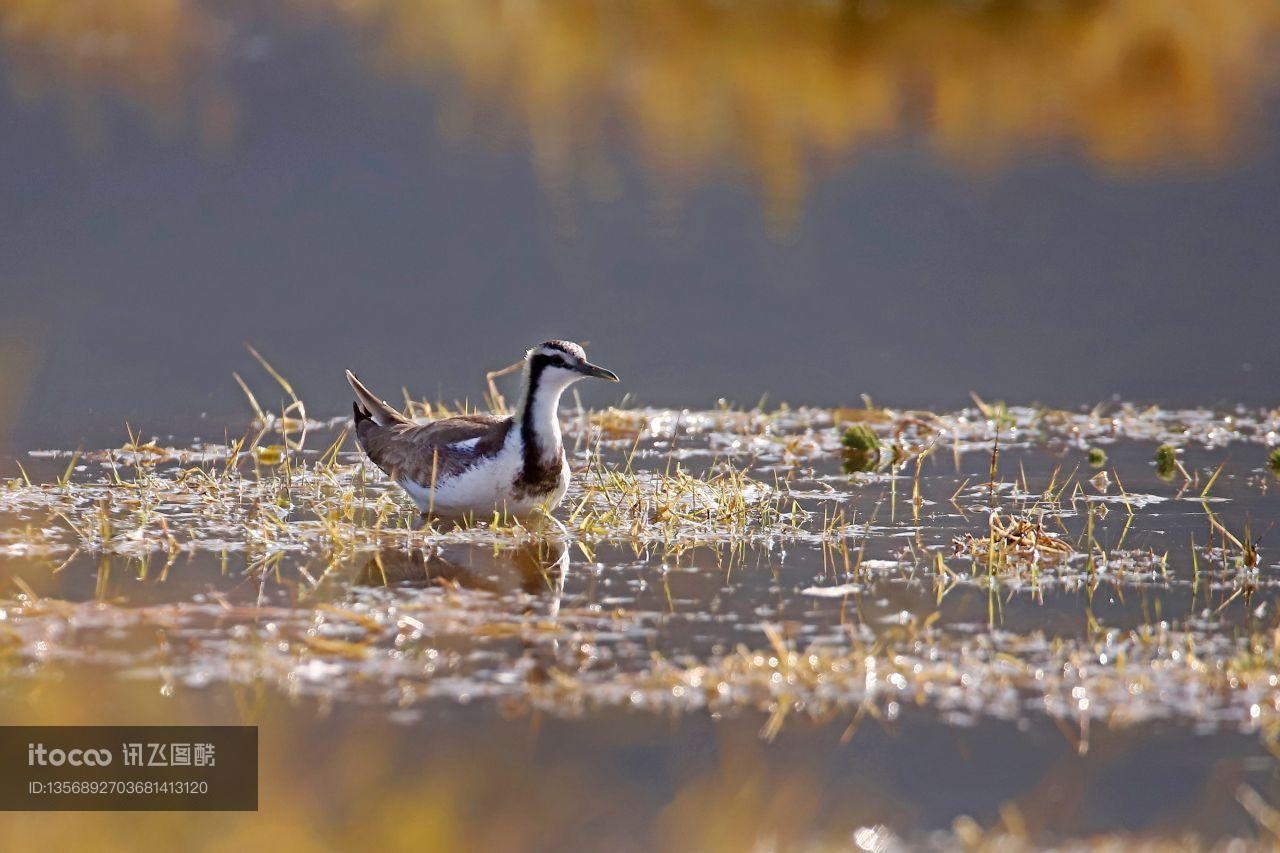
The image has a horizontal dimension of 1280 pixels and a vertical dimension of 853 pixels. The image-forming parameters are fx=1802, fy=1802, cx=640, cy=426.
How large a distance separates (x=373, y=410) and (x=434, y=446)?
1.03 m

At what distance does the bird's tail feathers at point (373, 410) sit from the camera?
31.4ft

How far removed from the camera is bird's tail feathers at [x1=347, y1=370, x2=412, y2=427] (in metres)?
9.58

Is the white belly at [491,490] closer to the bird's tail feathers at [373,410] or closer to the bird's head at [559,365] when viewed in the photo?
the bird's head at [559,365]

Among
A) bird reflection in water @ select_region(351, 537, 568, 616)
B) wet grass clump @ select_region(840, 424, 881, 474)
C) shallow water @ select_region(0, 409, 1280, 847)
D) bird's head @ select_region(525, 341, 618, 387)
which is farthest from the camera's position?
wet grass clump @ select_region(840, 424, 881, 474)

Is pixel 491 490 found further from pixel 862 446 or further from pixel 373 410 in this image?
pixel 862 446

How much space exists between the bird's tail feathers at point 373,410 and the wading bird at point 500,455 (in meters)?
0.47

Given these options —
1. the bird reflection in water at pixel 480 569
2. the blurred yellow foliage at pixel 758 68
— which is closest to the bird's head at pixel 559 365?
the bird reflection in water at pixel 480 569

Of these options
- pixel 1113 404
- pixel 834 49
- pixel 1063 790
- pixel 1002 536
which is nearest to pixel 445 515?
pixel 1002 536

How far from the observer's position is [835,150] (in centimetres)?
1664

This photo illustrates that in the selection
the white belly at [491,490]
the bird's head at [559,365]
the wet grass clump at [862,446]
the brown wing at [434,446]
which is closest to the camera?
the white belly at [491,490]

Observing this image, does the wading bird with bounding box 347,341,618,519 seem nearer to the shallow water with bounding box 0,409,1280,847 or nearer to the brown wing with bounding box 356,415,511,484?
the brown wing with bounding box 356,415,511,484

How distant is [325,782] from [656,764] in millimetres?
964

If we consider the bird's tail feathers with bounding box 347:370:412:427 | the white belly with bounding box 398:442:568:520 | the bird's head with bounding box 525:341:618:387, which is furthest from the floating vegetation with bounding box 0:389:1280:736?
the bird's head with bounding box 525:341:618:387

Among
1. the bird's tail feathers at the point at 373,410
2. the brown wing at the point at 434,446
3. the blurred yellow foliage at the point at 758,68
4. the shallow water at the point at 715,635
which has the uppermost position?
the blurred yellow foliage at the point at 758,68
